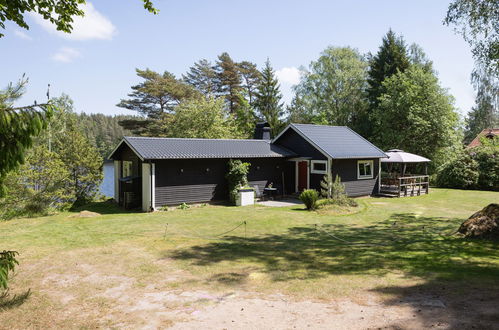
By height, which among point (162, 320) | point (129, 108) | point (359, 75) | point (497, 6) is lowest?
point (162, 320)

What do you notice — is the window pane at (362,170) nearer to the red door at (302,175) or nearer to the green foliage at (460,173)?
the red door at (302,175)

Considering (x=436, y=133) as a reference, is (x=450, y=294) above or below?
below

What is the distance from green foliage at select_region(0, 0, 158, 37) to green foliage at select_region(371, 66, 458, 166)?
3002cm

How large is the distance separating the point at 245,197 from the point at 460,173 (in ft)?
62.1

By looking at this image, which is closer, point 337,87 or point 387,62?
point 387,62

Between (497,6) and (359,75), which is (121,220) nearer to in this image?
(497,6)

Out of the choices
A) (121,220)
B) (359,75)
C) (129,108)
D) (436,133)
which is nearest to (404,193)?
(436,133)

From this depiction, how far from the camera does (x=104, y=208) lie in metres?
18.7

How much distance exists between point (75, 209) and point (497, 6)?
20636mm

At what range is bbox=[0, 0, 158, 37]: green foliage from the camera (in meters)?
5.35

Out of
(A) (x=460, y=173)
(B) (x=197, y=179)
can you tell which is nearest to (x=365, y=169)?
(A) (x=460, y=173)

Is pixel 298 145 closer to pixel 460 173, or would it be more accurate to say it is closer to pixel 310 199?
pixel 310 199

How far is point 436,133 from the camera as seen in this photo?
99.7ft

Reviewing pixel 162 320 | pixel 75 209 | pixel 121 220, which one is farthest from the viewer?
pixel 75 209
